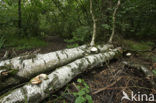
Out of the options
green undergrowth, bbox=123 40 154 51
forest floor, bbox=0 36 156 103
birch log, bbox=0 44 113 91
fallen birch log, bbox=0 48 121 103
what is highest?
green undergrowth, bbox=123 40 154 51

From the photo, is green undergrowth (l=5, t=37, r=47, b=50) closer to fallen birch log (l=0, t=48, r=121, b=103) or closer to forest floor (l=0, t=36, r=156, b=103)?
fallen birch log (l=0, t=48, r=121, b=103)

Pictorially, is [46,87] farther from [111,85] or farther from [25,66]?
[111,85]

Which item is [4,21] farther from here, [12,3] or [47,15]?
[47,15]

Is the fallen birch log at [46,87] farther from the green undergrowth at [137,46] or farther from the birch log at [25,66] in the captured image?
the green undergrowth at [137,46]

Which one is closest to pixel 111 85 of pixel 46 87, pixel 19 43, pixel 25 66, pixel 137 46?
pixel 46 87

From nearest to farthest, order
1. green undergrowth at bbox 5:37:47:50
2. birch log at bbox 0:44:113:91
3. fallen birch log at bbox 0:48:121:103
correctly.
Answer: fallen birch log at bbox 0:48:121:103
birch log at bbox 0:44:113:91
green undergrowth at bbox 5:37:47:50

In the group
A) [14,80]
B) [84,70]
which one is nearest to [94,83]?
[84,70]

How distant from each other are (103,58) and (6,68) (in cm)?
241

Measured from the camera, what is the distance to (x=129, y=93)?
1.46 m

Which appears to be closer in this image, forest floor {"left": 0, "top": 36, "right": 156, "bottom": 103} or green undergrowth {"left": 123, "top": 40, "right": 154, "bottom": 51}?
forest floor {"left": 0, "top": 36, "right": 156, "bottom": 103}

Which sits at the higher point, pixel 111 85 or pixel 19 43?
pixel 19 43

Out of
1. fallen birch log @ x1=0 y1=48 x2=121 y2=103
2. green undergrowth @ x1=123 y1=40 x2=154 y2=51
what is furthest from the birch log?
green undergrowth @ x1=123 y1=40 x2=154 y2=51

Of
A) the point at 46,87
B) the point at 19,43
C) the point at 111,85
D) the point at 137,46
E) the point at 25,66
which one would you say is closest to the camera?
the point at 46,87

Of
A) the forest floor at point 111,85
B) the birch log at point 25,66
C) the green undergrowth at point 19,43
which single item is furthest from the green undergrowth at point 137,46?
the green undergrowth at point 19,43
